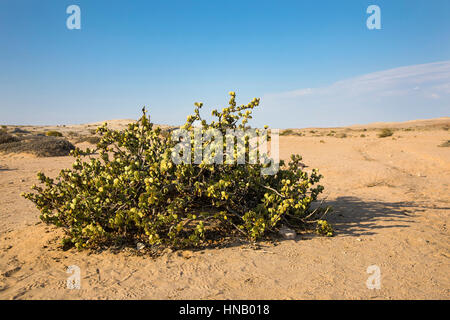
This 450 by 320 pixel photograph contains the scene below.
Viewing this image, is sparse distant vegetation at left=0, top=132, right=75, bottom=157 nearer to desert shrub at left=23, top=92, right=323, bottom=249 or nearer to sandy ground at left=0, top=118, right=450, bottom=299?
sandy ground at left=0, top=118, right=450, bottom=299

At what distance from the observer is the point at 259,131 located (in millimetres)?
4016

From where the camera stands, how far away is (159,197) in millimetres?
3559

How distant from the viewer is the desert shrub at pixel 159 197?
11.8 ft

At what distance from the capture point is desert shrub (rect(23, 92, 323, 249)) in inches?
142

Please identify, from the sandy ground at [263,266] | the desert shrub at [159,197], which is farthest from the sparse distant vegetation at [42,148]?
the desert shrub at [159,197]

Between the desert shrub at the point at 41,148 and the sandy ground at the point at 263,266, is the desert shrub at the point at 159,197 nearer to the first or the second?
the sandy ground at the point at 263,266

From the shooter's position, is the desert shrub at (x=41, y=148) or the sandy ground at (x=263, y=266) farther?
the desert shrub at (x=41, y=148)

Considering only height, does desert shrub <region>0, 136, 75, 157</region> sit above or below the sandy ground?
above

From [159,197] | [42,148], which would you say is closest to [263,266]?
[159,197]

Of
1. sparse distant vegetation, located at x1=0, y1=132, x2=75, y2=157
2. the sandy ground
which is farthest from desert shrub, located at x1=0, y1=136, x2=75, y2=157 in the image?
the sandy ground

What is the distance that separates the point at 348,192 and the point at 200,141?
4917 mm

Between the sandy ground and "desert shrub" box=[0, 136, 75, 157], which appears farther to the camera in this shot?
"desert shrub" box=[0, 136, 75, 157]
